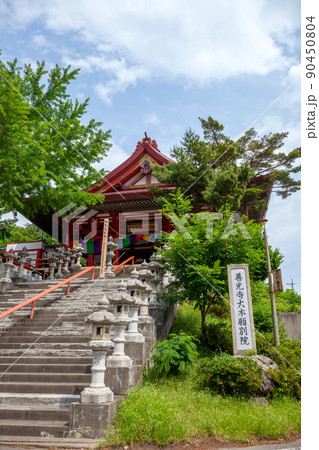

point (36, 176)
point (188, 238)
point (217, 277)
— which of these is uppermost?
point (36, 176)

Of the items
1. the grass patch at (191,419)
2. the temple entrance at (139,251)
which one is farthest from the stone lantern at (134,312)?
the temple entrance at (139,251)

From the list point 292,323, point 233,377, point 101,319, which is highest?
point 101,319

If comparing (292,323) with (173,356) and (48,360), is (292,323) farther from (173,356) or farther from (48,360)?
(48,360)

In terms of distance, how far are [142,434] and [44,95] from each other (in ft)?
39.8

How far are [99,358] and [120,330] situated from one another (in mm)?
869

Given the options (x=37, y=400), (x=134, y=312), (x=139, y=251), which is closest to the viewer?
(x=37, y=400)

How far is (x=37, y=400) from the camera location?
543 centimetres

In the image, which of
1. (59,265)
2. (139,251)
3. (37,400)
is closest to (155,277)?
(37,400)

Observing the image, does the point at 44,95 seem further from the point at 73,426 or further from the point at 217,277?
the point at 73,426

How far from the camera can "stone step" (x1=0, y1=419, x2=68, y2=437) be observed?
4723mm

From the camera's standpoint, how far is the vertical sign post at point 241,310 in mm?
7012

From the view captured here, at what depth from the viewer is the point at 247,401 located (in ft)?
19.2

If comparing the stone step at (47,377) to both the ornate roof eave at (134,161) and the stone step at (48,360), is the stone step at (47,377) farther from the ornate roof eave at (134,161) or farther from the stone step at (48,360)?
the ornate roof eave at (134,161)

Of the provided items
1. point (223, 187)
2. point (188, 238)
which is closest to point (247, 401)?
point (188, 238)
